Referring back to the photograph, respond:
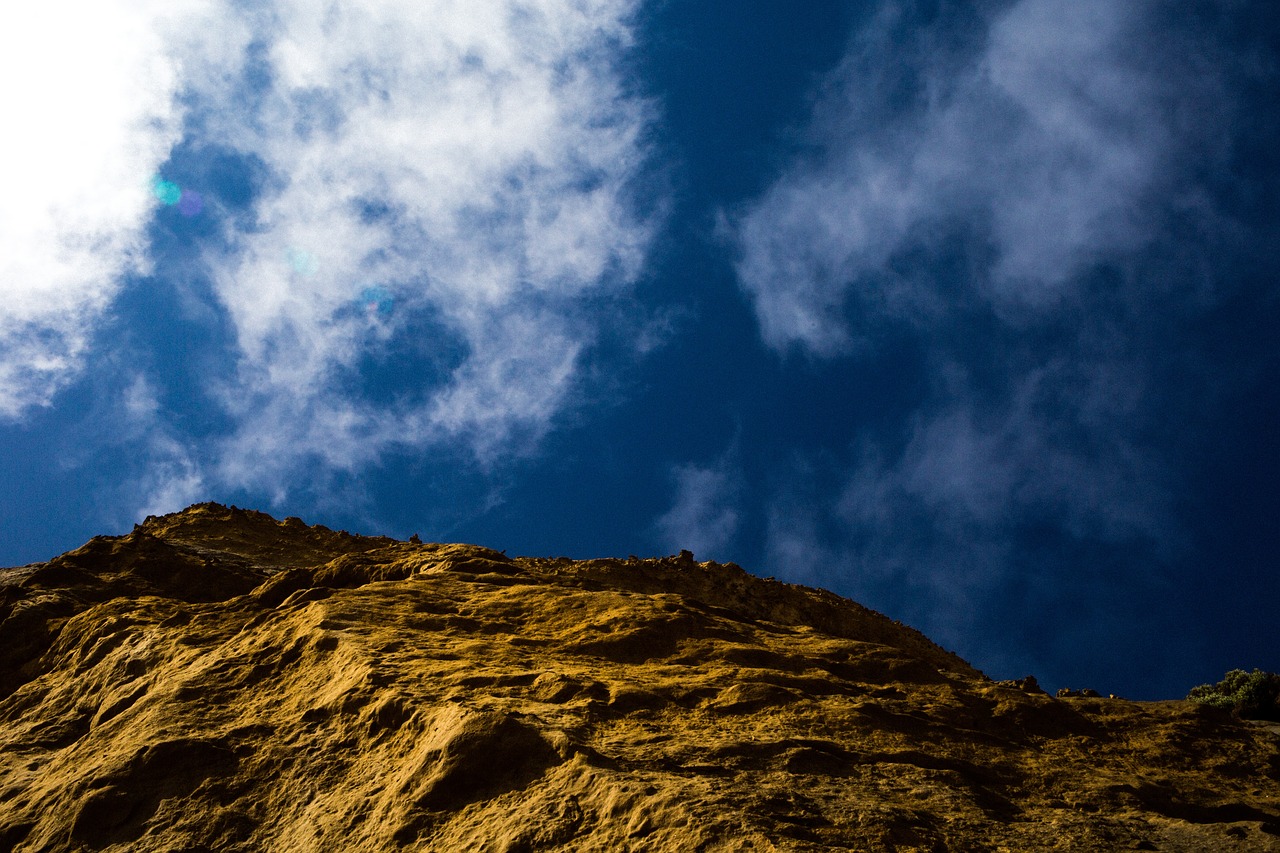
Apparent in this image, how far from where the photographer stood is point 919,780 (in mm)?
8625

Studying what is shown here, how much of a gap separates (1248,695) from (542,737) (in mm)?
24296

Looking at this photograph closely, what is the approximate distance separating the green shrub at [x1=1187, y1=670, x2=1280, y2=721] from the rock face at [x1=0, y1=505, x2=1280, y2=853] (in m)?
13.8

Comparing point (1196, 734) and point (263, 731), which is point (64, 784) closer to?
point (263, 731)

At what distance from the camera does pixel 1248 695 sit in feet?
79.7

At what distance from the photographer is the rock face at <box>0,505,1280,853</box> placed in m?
7.57

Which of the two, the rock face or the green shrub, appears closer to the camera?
the rock face

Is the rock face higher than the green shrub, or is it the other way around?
the green shrub

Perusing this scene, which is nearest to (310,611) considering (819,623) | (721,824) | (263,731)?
(263,731)

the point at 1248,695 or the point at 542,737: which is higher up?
the point at 1248,695

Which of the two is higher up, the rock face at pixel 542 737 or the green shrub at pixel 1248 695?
the green shrub at pixel 1248 695

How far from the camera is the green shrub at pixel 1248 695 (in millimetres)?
23766

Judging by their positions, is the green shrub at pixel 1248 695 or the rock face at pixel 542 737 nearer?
the rock face at pixel 542 737

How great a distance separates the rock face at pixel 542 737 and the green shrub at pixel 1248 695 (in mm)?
13806

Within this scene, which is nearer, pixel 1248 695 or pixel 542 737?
pixel 542 737
